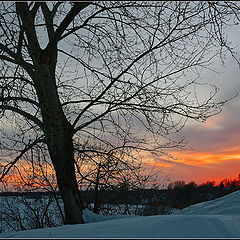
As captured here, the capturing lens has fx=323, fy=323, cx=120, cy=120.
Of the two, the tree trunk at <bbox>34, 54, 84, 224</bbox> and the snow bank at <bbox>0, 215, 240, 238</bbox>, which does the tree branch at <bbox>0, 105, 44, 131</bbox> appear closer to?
the tree trunk at <bbox>34, 54, 84, 224</bbox>

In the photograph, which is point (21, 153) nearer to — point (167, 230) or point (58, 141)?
point (58, 141)

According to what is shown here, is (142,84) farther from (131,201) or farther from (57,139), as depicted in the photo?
(131,201)

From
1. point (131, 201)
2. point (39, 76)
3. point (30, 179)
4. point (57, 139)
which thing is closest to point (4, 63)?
point (39, 76)

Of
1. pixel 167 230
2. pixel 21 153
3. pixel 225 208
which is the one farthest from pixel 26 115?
pixel 225 208

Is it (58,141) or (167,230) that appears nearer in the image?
(167,230)

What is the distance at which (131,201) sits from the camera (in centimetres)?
740

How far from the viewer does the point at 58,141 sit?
5480 millimetres

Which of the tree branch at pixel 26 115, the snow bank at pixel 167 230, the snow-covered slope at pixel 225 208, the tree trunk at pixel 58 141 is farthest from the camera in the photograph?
the snow-covered slope at pixel 225 208

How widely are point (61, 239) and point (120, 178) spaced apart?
4.23 meters

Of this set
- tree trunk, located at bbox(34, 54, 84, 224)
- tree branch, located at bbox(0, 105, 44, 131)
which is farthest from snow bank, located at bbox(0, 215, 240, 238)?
tree branch, located at bbox(0, 105, 44, 131)

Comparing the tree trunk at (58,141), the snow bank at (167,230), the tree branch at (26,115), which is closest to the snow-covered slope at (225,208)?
the tree trunk at (58,141)

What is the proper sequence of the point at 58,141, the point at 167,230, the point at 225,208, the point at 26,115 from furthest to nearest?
the point at 225,208
the point at 26,115
the point at 58,141
the point at 167,230

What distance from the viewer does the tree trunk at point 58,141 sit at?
17.6ft

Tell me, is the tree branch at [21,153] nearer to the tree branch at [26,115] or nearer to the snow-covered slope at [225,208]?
the tree branch at [26,115]
